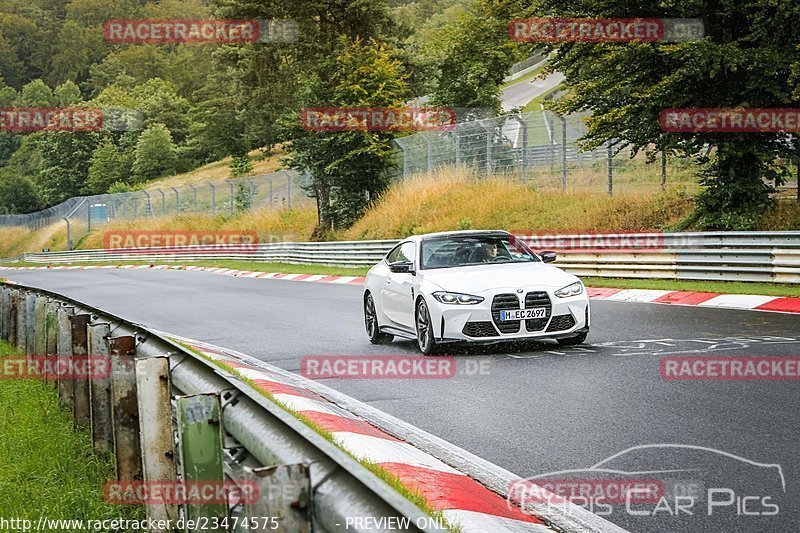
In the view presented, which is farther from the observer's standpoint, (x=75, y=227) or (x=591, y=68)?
(x=75, y=227)

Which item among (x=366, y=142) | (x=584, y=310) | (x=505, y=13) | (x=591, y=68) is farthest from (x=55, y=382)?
(x=505, y=13)

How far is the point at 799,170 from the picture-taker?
20891 mm

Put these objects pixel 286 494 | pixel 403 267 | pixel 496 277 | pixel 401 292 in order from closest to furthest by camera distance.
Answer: pixel 286 494 < pixel 496 277 < pixel 403 267 < pixel 401 292

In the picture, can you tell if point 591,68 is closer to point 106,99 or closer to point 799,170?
point 799,170

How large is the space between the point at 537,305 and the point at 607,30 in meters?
10.5

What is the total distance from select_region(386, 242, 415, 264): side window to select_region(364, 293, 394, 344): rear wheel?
0.58 metres

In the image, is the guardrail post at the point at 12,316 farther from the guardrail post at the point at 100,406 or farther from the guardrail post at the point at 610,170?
the guardrail post at the point at 610,170

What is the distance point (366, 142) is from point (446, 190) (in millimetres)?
5328

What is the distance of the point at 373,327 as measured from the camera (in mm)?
13320

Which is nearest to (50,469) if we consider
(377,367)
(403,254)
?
(377,367)

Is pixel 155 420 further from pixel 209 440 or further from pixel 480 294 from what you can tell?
pixel 480 294

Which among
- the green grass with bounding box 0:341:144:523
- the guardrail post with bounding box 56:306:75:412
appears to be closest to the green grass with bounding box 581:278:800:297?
the guardrail post with bounding box 56:306:75:412

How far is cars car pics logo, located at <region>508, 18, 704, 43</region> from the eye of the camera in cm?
1962

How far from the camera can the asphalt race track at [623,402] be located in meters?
5.54
